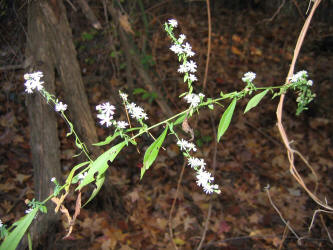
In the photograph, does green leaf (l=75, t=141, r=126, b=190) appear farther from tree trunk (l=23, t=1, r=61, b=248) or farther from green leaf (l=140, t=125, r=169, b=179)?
tree trunk (l=23, t=1, r=61, b=248)

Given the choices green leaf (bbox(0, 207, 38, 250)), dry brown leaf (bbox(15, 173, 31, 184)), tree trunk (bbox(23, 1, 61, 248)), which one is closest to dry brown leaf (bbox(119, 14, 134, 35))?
tree trunk (bbox(23, 1, 61, 248))

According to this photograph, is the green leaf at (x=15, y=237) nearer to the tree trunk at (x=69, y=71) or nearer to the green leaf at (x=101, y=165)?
the green leaf at (x=101, y=165)

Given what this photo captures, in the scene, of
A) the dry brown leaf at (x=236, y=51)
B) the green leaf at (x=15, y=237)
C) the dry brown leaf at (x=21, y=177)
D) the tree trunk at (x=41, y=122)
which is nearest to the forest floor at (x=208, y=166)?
the dry brown leaf at (x=21, y=177)

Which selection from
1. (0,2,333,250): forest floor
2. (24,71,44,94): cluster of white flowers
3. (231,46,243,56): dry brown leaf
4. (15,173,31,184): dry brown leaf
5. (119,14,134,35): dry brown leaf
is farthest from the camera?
(231,46,243,56): dry brown leaf

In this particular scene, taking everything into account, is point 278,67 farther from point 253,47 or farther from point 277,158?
point 277,158

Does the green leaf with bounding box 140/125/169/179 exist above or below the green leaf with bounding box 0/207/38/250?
above

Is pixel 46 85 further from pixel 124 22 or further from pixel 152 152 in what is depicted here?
pixel 152 152

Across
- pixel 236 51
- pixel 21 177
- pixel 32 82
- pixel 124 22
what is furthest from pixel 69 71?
pixel 236 51

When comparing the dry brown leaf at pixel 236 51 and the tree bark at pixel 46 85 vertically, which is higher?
the dry brown leaf at pixel 236 51

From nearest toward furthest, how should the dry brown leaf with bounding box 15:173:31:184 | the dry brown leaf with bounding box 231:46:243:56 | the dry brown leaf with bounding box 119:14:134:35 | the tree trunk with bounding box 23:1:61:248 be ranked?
the tree trunk with bounding box 23:1:61:248
the dry brown leaf with bounding box 119:14:134:35
the dry brown leaf with bounding box 15:173:31:184
the dry brown leaf with bounding box 231:46:243:56
